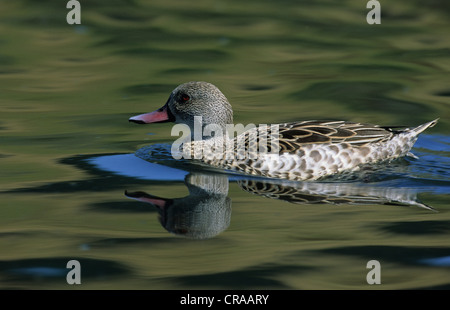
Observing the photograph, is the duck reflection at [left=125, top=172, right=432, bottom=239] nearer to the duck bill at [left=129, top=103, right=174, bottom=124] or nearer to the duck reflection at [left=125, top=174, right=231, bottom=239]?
the duck reflection at [left=125, top=174, right=231, bottom=239]

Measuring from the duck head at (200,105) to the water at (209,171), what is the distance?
0.66 m

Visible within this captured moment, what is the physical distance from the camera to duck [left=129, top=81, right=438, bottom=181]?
9.17m

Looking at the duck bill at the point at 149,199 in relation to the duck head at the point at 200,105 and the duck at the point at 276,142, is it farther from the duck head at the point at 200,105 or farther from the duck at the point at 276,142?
the duck head at the point at 200,105

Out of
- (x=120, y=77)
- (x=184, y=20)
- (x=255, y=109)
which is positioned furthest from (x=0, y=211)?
(x=184, y=20)

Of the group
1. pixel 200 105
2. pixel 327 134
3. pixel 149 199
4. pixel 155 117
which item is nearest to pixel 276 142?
pixel 327 134

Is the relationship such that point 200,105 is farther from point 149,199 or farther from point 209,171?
point 149,199

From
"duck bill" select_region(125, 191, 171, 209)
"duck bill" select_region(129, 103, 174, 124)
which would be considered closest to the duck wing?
"duck bill" select_region(129, 103, 174, 124)

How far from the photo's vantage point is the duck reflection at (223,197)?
758 cm

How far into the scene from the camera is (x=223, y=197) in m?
8.39

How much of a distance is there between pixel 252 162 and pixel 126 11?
8.69 meters

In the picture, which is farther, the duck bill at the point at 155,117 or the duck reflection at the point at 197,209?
the duck bill at the point at 155,117

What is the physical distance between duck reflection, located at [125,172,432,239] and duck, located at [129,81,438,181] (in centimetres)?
26

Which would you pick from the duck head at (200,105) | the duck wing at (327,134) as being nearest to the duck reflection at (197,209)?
the duck wing at (327,134)

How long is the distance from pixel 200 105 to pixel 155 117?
1.86ft
